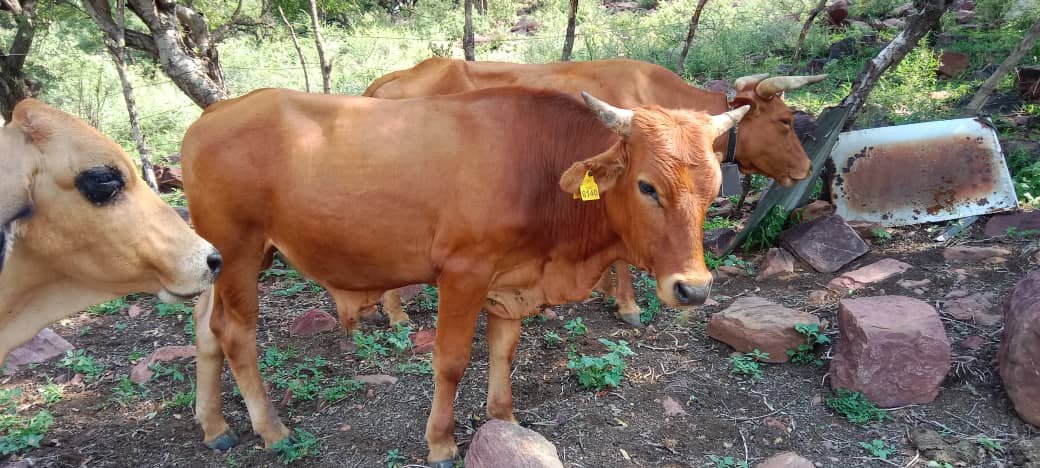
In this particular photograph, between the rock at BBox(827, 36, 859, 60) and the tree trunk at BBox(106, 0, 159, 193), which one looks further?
the rock at BBox(827, 36, 859, 60)

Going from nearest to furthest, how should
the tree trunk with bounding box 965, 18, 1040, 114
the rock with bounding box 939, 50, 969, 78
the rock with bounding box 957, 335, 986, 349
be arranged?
the rock with bounding box 957, 335, 986, 349, the tree trunk with bounding box 965, 18, 1040, 114, the rock with bounding box 939, 50, 969, 78

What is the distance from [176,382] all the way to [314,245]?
1.72 meters

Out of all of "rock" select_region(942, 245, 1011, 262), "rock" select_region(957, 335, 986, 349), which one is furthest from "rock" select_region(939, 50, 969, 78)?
"rock" select_region(957, 335, 986, 349)

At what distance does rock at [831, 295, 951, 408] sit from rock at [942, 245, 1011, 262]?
1900 mm

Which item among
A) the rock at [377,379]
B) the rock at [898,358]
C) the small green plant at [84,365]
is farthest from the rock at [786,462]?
the small green plant at [84,365]

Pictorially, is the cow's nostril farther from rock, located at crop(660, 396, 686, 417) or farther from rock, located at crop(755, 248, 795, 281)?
rock, located at crop(755, 248, 795, 281)

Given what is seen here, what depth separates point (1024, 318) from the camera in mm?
3420

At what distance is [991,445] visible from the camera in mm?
3287

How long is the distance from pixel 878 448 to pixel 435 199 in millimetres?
2610

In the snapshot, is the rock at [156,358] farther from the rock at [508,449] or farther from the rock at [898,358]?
the rock at [898,358]

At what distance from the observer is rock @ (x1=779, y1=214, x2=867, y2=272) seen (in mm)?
5461

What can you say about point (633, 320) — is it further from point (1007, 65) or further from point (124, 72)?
point (124, 72)

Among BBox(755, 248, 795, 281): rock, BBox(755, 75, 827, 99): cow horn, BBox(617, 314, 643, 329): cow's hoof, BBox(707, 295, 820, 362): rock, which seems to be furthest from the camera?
BBox(755, 248, 795, 281): rock

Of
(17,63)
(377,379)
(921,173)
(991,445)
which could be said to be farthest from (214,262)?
(17,63)
